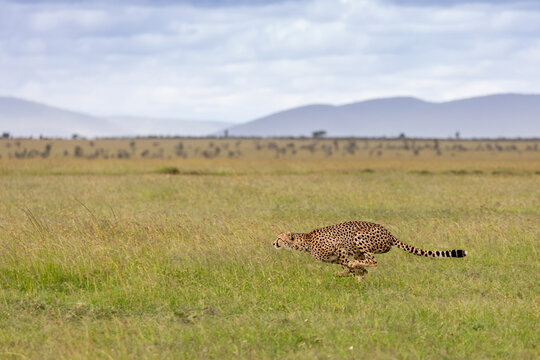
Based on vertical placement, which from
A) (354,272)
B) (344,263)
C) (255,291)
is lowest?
(255,291)

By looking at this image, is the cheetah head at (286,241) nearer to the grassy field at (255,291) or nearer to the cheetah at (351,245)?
the cheetah at (351,245)

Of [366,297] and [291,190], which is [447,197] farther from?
[366,297]

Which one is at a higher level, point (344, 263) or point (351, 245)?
point (351, 245)

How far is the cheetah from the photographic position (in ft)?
33.9

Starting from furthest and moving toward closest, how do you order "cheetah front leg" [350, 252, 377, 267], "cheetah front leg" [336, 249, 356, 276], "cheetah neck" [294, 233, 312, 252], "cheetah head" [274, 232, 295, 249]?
"cheetah head" [274, 232, 295, 249] < "cheetah neck" [294, 233, 312, 252] < "cheetah front leg" [336, 249, 356, 276] < "cheetah front leg" [350, 252, 377, 267]

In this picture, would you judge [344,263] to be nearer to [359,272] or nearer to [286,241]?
[359,272]

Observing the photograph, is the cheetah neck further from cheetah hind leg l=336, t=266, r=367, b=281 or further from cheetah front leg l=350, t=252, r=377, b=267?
cheetah front leg l=350, t=252, r=377, b=267

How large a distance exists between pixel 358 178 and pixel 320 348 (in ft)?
84.7

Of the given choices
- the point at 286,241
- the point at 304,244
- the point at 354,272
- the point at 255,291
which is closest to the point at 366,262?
the point at 354,272

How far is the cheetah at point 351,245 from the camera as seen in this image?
1032 centimetres

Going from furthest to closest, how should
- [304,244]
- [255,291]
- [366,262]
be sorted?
[304,244], [366,262], [255,291]

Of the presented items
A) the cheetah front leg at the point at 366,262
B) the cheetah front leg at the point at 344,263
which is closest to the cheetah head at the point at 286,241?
the cheetah front leg at the point at 344,263

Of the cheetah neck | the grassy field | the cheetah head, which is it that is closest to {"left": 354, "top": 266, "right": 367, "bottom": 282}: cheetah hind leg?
the grassy field

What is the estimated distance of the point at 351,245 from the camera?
34.0ft
